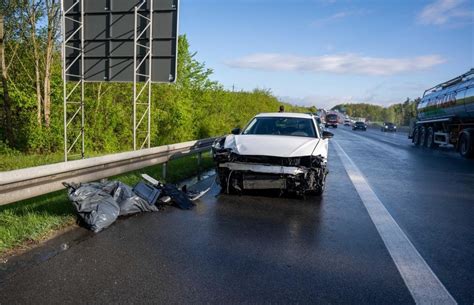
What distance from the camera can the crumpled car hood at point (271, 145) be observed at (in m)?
6.84

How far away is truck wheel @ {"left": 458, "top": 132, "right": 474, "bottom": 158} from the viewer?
56.4 ft

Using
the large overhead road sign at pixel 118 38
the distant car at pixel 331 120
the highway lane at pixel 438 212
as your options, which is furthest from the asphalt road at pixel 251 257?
the distant car at pixel 331 120

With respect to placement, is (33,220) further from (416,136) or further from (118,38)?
(416,136)

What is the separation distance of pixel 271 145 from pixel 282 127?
69.1 inches

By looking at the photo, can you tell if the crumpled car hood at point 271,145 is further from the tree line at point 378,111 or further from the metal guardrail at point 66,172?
the tree line at point 378,111

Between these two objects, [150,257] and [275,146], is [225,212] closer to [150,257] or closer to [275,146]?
[275,146]

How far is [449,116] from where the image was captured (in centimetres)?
2027

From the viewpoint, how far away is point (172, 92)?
16766 millimetres

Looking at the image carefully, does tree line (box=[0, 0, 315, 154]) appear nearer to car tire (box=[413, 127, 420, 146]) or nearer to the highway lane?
the highway lane

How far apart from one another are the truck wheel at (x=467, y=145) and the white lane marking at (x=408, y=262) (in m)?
12.5

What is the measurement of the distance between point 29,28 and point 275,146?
10189 millimetres

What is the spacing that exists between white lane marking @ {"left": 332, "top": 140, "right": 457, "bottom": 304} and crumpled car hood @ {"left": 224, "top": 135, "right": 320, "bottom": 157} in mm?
1429

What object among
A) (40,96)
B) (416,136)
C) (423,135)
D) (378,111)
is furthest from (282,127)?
(378,111)

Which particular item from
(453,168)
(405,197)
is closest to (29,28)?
(405,197)
